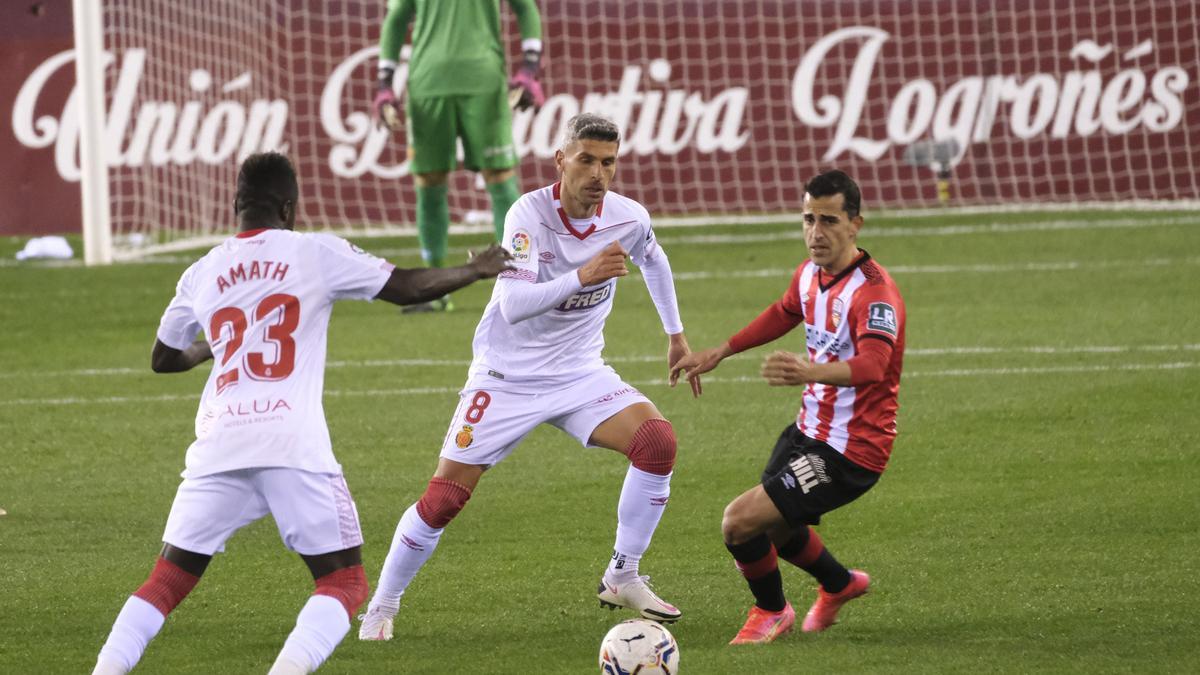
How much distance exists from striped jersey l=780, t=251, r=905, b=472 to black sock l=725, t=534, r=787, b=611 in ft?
1.24

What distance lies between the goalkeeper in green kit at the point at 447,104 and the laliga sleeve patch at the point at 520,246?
6.44m

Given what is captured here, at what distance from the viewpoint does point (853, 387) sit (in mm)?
5270

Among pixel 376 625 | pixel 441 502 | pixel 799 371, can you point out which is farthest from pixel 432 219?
pixel 799 371

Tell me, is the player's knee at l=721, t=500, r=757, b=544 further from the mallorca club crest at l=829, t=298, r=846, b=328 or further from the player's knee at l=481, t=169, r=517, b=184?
the player's knee at l=481, t=169, r=517, b=184

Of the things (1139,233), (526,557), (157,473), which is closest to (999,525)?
(526,557)

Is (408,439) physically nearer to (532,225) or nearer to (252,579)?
(252,579)

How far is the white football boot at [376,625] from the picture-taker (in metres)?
5.40

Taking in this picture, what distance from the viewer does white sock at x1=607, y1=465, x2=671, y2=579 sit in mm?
5641

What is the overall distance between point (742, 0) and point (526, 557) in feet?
38.2

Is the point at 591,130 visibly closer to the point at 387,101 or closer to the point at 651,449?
the point at 651,449

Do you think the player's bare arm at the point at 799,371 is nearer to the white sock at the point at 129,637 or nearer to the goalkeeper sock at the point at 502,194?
the white sock at the point at 129,637

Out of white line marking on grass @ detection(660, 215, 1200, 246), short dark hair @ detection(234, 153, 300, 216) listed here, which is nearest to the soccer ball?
short dark hair @ detection(234, 153, 300, 216)

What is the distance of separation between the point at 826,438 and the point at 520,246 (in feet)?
3.69

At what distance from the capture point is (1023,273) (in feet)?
42.6
